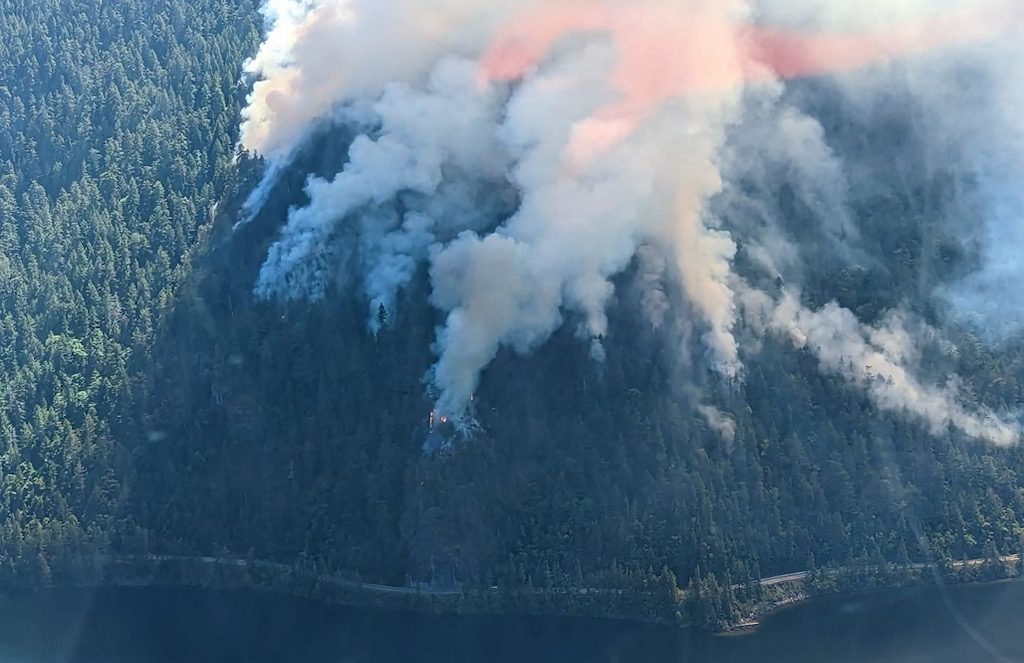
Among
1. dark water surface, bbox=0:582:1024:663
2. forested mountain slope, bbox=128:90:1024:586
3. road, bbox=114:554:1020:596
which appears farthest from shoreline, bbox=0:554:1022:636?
forested mountain slope, bbox=128:90:1024:586

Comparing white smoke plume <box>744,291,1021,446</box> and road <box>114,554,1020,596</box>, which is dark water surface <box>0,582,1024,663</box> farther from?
white smoke plume <box>744,291,1021,446</box>

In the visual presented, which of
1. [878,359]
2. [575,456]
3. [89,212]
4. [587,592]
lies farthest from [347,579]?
[89,212]

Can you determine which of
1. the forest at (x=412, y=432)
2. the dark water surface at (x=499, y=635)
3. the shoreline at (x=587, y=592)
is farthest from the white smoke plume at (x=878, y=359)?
the dark water surface at (x=499, y=635)

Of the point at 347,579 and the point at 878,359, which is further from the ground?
the point at 878,359

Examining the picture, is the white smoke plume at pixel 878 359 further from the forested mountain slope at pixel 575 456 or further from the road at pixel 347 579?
the road at pixel 347 579

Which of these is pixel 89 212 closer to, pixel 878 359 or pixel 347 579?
pixel 347 579

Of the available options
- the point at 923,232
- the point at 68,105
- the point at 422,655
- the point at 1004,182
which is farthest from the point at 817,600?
the point at 68,105
